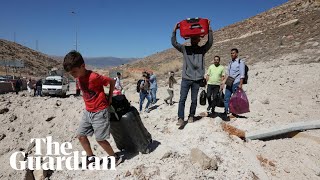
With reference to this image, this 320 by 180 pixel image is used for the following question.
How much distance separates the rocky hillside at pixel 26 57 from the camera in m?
75.5

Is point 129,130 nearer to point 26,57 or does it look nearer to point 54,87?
point 54,87

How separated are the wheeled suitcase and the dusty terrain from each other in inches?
6.6

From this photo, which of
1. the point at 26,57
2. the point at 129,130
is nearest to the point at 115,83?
the point at 129,130

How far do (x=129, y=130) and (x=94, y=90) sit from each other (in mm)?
829

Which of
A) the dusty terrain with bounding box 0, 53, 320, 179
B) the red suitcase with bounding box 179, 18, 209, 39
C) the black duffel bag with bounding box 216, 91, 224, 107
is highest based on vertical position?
the red suitcase with bounding box 179, 18, 209, 39

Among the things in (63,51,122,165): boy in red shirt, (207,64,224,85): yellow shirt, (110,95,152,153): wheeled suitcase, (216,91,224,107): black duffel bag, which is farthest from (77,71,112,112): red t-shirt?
(216,91,224,107): black duffel bag

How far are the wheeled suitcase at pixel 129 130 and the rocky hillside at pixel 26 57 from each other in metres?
71.3

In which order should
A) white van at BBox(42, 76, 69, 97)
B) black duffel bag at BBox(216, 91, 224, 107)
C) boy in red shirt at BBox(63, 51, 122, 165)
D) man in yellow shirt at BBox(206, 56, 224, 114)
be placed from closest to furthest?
boy in red shirt at BBox(63, 51, 122, 165) < man in yellow shirt at BBox(206, 56, 224, 114) < black duffel bag at BBox(216, 91, 224, 107) < white van at BBox(42, 76, 69, 97)

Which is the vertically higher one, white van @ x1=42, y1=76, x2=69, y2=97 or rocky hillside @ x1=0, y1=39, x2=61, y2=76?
rocky hillside @ x1=0, y1=39, x2=61, y2=76

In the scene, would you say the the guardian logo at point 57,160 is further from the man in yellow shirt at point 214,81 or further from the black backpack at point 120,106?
the man in yellow shirt at point 214,81

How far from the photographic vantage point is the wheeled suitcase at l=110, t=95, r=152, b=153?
4.70 metres

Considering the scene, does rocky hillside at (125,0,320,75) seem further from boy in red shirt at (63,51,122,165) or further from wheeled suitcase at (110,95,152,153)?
boy in red shirt at (63,51,122,165)

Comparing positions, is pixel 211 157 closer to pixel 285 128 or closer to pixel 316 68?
pixel 285 128

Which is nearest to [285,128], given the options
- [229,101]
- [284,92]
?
[229,101]
